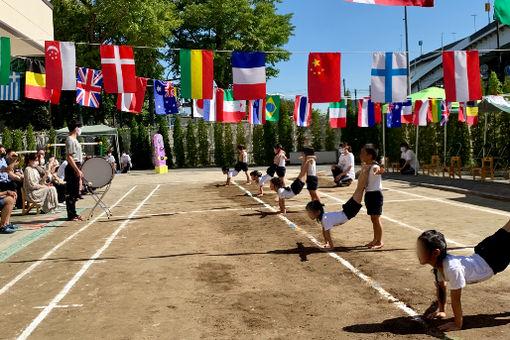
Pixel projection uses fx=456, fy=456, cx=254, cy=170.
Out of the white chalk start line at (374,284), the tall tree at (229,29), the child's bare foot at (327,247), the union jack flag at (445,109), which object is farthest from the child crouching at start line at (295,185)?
the tall tree at (229,29)

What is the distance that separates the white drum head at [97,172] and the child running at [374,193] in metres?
6.55

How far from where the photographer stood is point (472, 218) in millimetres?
10117

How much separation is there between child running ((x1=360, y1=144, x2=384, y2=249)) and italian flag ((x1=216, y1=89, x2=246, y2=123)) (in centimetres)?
989

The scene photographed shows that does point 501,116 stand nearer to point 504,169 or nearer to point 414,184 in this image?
point 504,169

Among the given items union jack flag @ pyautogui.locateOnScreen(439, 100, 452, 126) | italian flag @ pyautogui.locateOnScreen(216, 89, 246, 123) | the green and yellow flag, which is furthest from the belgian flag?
union jack flag @ pyautogui.locateOnScreen(439, 100, 452, 126)

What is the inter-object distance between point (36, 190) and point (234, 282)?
29.3 feet

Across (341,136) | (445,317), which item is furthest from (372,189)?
(341,136)

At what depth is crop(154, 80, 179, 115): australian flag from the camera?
16.2 meters

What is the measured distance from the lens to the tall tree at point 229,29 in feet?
134

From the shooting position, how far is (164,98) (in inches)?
643

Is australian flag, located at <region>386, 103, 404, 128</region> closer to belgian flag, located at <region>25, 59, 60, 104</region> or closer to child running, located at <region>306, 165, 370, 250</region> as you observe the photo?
belgian flag, located at <region>25, 59, 60, 104</region>

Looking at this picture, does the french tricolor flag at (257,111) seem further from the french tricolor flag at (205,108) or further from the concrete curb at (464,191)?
the concrete curb at (464,191)

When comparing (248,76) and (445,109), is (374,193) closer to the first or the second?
(248,76)

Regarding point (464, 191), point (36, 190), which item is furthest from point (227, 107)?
point (464, 191)
